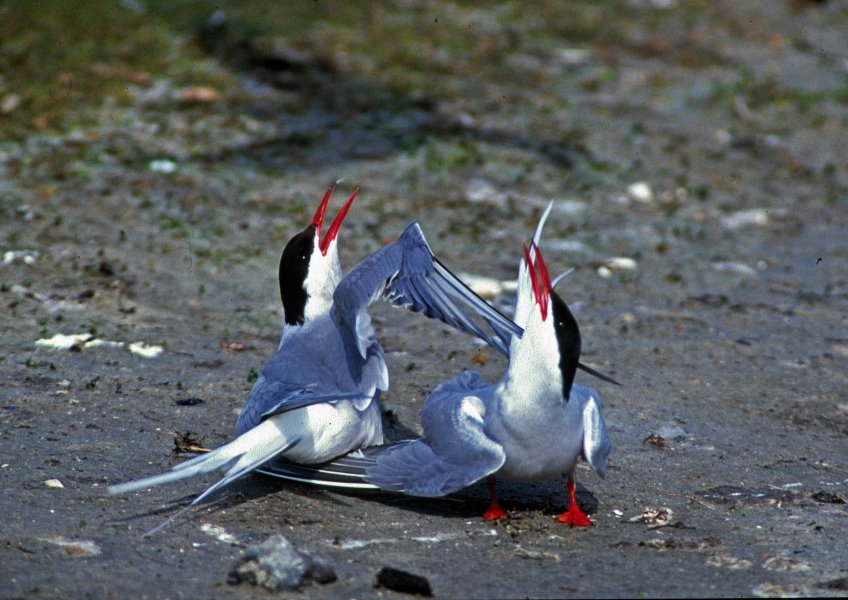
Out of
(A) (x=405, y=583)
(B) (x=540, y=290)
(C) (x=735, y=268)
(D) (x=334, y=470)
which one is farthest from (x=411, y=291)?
(C) (x=735, y=268)

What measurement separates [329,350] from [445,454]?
654mm

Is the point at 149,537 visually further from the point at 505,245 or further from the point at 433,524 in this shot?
the point at 505,245

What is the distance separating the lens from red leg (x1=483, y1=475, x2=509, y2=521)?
3.20m

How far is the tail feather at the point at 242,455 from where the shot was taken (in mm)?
3002

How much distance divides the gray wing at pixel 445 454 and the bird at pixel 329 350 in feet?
0.72

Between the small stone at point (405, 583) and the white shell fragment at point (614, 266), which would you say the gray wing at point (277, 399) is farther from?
the white shell fragment at point (614, 266)

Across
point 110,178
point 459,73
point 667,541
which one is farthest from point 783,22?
point 667,541

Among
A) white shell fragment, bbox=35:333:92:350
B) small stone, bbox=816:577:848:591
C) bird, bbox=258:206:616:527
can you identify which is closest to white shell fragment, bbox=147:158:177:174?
white shell fragment, bbox=35:333:92:350

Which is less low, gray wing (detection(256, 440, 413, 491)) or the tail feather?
the tail feather

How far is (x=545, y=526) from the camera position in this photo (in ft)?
10.4

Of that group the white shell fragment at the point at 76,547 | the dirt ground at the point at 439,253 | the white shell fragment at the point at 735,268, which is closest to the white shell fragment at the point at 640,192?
the dirt ground at the point at 439,253

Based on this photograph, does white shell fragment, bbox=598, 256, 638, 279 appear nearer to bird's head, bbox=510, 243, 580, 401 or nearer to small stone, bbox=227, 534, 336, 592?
bird's head, bbox=510, 243, 580, 401

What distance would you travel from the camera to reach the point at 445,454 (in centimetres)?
315

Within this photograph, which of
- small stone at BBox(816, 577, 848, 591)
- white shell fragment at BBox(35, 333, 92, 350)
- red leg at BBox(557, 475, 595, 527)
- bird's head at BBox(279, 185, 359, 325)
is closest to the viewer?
small stone at BBox(816, 577, 848, 591)
